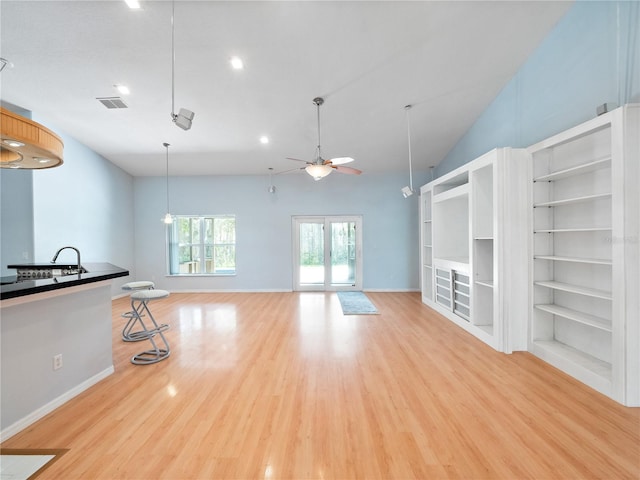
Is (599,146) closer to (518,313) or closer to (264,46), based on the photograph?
(518,313)

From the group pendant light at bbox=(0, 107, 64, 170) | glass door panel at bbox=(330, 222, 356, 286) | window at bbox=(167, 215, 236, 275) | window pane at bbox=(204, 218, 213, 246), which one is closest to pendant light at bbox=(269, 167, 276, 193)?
window at bbox=(167, 215, 236, 275)

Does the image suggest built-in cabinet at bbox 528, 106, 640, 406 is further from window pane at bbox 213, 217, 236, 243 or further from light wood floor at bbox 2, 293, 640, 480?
window pane at bbox 213, 217, 236, 243

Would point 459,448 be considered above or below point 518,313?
below

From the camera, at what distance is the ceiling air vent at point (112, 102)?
399cm

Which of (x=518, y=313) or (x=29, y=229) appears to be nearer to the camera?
(x=518, y=313)

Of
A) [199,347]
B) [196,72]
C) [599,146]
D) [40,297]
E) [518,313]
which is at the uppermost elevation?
[196,72]

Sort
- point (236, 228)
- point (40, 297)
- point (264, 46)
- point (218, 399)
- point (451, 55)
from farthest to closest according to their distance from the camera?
point (236, 228) → point (451, 55) → point (264, 46) → point (218, 399) → point (40, 297)

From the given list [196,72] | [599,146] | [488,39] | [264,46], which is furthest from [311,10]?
[599,146]

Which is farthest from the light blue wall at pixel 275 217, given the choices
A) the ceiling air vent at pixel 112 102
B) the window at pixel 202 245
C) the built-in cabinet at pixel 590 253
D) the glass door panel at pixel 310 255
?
the built-in cabinet at pixel 590 253

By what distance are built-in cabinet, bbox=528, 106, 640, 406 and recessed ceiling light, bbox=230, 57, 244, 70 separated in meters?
3.63

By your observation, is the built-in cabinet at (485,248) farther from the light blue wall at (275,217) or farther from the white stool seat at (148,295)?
the white stool seat at (148,295)

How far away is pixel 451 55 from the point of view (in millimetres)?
3332

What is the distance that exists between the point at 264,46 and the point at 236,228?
4556 millimetres

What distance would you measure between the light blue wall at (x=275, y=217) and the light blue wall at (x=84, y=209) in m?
0.47
